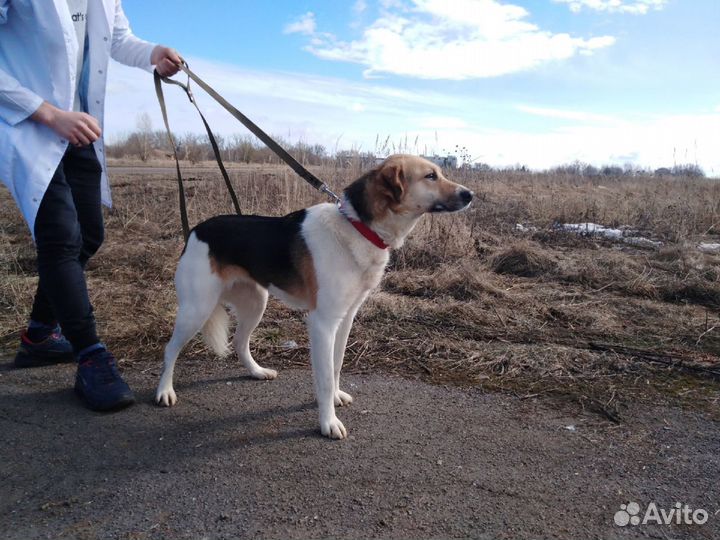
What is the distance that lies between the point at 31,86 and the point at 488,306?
379 centimetres

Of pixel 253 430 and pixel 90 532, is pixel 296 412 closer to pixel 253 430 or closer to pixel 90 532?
pixel 253 430

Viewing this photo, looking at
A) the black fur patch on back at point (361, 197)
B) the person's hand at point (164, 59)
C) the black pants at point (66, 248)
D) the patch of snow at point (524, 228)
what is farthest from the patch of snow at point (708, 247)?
the black pants at point (66, 248)

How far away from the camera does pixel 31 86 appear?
2729 millimetres

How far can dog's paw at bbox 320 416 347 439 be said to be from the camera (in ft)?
8.83

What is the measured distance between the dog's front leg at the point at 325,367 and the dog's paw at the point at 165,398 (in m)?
0.93

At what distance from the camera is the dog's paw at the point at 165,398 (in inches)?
119

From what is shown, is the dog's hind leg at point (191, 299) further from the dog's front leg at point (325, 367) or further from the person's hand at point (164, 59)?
the person's hand at point (164, 59)

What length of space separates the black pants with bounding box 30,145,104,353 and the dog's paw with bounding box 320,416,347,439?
1502 millimetres

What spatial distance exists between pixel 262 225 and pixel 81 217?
118 centimetres

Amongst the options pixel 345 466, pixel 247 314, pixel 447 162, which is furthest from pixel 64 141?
pixel 447 162

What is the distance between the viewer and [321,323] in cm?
283

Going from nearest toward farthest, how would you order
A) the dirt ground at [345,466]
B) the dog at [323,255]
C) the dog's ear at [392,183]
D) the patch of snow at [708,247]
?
the dirt ground at [345,466]
the dog at [323,255]
the dog's ear at [392,183]
the patch of snow at [708,247]

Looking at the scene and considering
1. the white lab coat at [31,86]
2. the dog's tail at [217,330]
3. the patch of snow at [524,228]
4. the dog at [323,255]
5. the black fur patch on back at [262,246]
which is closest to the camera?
the white lab coat at [31,86]

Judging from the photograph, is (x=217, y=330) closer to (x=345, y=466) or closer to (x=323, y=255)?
(x=323, y=255)
